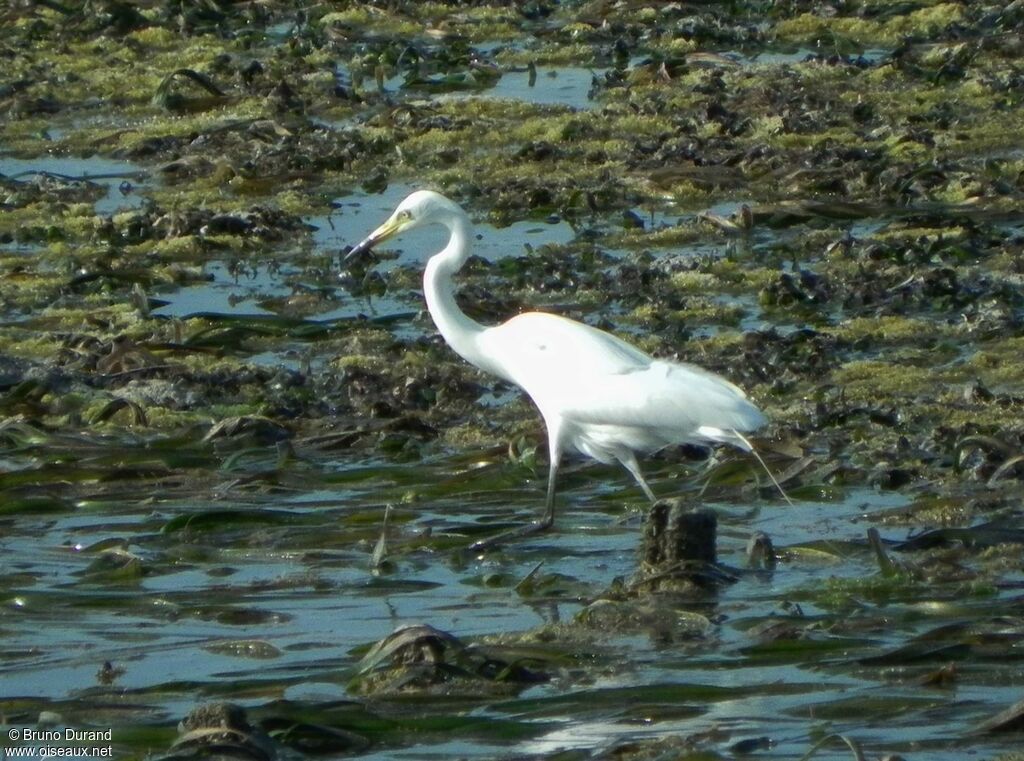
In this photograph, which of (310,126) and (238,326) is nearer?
(238,326)

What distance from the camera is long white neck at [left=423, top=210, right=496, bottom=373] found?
8.13 meters

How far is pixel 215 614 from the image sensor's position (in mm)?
6543

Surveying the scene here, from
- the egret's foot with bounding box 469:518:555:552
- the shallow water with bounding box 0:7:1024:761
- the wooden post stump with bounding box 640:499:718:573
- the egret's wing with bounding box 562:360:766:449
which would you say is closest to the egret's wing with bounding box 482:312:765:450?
the egret's wing with bounding box 562:360:766:449

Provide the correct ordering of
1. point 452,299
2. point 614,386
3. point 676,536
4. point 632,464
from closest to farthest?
point 676,536 → point 614,386 → point 632,464 → point 452,299

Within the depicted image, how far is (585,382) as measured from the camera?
303 inches

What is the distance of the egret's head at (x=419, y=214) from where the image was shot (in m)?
8.20

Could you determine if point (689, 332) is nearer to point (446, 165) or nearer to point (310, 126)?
→ point (446, 165)

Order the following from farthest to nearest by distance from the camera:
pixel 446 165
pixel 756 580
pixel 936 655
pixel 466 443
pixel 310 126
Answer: pixel 310 126, pixel 446 165, pixel 466 443, pixel 756 580, pixel 936 655

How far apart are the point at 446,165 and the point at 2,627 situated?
293 inches

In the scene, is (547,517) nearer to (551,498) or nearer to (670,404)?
(551,498)

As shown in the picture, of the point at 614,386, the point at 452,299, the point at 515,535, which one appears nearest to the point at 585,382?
the point at 614,386

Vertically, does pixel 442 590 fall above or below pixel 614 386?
Result: below

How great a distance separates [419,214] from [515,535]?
5.06 feet

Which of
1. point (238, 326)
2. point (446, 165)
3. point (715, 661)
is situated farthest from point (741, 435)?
point (446, 165)
